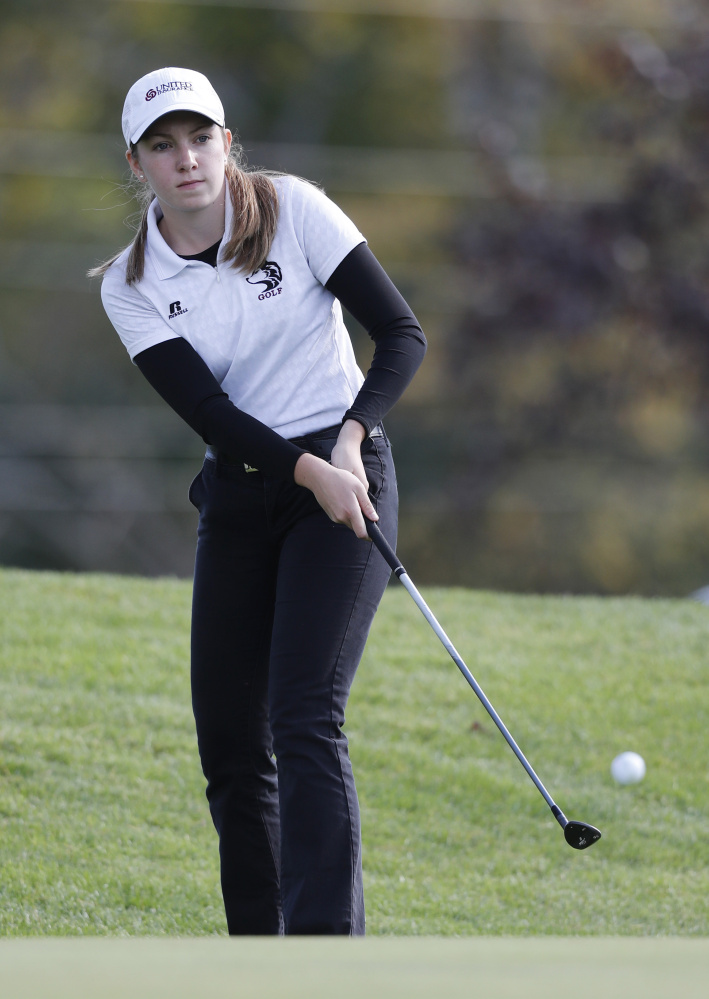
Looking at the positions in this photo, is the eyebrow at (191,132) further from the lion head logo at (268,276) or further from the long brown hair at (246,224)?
the lion head logo at (268,276)

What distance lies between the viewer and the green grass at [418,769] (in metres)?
4.03

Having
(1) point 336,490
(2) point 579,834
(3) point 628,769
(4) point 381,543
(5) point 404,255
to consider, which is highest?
(1) point 336,490

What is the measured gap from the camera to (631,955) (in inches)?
56.9

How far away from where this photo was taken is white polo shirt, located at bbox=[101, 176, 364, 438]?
9.98 feet

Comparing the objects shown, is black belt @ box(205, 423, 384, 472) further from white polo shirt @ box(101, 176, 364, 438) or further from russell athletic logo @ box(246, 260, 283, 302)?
russell athletic logo @ box(246, 260, 283, 302)

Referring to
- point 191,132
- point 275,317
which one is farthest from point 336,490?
point 191,132

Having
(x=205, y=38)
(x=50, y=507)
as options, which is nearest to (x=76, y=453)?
(x=50, y=507)

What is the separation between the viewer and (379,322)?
3094mm

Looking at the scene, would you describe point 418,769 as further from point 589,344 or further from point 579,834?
point 589,344

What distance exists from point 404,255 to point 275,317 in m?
11.0

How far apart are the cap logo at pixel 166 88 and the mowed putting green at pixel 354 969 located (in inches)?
80.0

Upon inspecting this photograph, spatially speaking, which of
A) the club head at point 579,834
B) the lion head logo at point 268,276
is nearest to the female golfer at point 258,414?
the lion head logo at point 268,276

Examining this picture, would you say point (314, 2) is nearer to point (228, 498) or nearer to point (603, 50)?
point (603, 50)

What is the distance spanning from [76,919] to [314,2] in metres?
12.6
